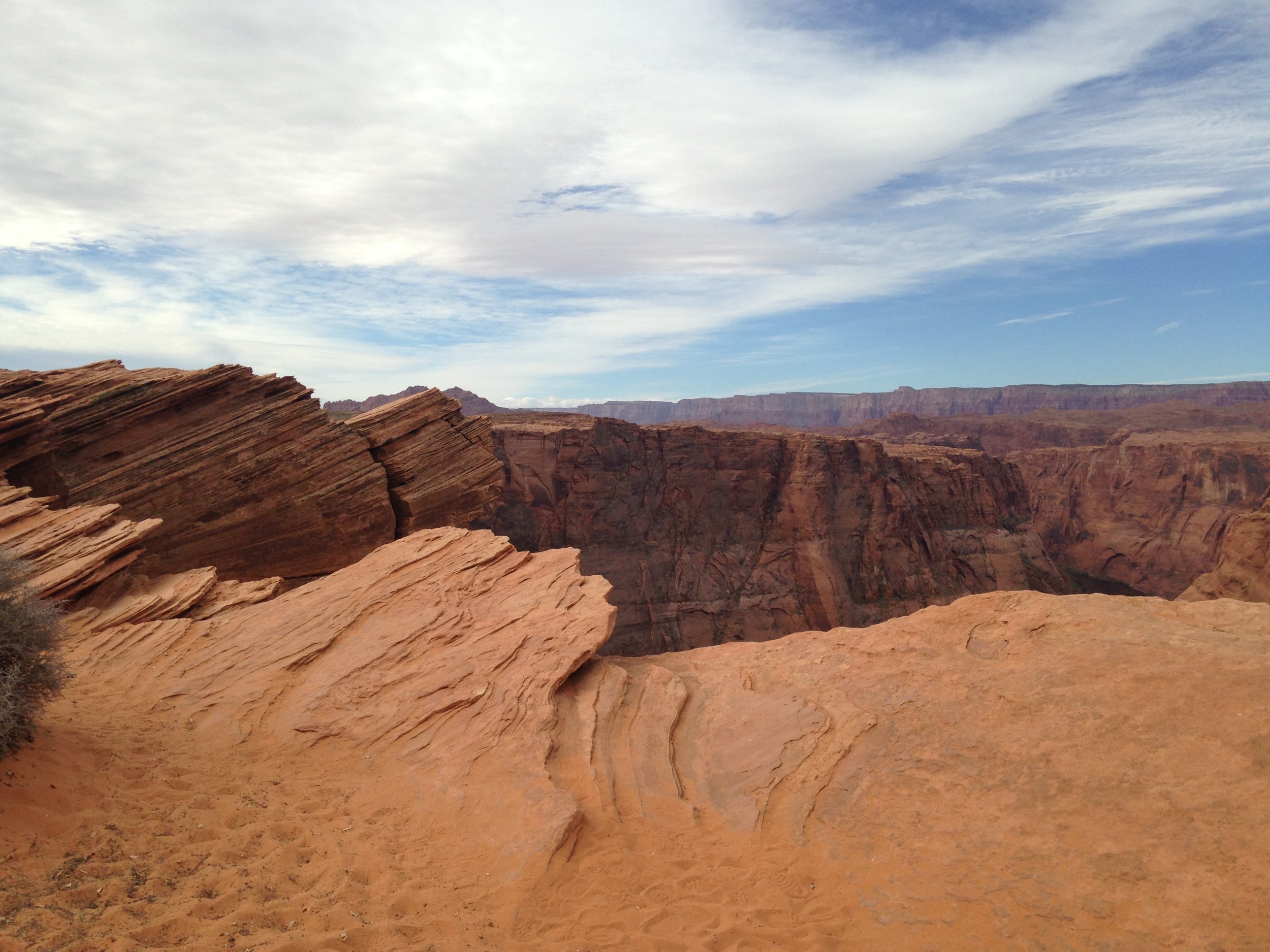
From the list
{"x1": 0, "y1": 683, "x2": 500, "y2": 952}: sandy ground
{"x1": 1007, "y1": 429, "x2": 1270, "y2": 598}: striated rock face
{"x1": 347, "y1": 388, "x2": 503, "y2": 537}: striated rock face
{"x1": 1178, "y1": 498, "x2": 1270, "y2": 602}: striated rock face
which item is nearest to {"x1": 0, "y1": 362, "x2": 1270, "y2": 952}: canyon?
{"x1": 0, "y1": 683, "x2": 500, "y2": 952}: sandy ground

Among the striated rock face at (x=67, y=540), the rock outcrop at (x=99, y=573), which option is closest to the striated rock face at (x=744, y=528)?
the rock outcrop at (x=99, y=573)

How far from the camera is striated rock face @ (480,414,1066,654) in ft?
171

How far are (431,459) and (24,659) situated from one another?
14322 mm

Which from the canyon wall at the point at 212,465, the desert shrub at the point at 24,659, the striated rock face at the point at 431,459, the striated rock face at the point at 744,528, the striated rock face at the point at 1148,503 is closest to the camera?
the desert shrub at the point at 24,659

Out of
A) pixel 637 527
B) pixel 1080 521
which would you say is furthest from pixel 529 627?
pixel 1080 521

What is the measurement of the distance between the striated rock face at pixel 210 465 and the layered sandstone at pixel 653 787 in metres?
7.09

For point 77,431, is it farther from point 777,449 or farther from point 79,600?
point 777,449

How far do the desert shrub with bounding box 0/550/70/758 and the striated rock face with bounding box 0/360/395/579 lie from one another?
9.88 metres

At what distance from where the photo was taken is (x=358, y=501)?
19.2 meters

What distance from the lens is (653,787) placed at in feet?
26.7

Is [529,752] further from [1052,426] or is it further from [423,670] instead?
[1052,426]

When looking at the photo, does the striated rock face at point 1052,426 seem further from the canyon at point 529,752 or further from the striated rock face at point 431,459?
the canyon at point 529,752

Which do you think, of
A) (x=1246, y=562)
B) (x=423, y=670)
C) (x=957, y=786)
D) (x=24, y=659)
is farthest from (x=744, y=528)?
(x=24, y=659)

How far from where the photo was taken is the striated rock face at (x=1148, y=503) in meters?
64.8
